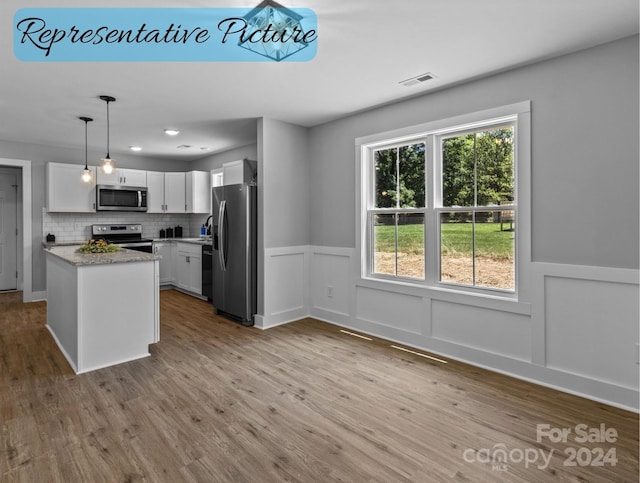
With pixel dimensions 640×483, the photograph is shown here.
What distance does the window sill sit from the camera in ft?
9.73

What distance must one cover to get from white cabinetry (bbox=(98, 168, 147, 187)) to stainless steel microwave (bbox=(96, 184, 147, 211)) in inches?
4.3

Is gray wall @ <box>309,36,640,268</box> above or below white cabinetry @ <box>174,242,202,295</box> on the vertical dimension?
above

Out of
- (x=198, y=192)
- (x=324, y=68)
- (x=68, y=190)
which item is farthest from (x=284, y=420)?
(x=68, y=190)

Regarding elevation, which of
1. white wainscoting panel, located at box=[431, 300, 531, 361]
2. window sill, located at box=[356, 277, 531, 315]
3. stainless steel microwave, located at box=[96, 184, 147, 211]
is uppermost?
stainless steel microwave, located at box=[96, 184, 147, 211]

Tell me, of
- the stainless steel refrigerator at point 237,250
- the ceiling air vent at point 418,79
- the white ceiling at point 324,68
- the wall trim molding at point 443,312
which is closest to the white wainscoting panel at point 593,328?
the wall trim molding at point 443,312

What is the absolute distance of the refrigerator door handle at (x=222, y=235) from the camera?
4.60m

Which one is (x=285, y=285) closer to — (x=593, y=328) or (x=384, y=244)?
(x=384, y=244)

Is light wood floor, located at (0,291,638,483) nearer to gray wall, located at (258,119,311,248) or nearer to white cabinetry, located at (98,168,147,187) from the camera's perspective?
gray wall, located at (258,119,311,248)

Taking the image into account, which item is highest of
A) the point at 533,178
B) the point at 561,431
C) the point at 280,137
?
the point at 280,137

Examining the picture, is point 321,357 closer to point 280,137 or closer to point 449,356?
point 449,356

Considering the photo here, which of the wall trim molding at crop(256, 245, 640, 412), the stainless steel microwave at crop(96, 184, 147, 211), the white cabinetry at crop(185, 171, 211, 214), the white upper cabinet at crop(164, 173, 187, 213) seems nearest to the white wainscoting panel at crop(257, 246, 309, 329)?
the wall trim molding at crop(256, 245, 640, 412)

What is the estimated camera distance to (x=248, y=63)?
2.79m

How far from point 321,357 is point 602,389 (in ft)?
6.99

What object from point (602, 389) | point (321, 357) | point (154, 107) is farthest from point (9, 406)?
point (602, 389)
